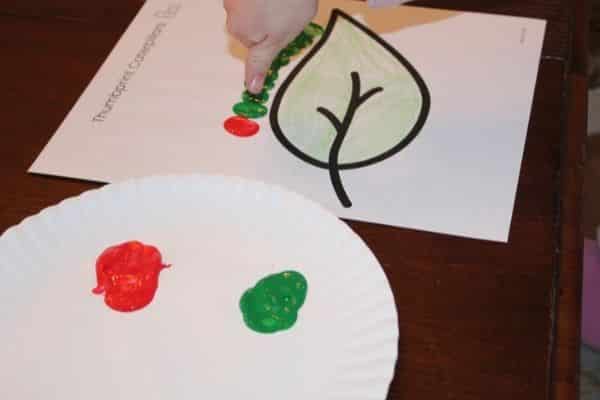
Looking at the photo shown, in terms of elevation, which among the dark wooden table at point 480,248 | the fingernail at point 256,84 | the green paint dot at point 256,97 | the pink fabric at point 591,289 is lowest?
the pink fabric at point 591,289

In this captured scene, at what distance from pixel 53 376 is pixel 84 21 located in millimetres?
457

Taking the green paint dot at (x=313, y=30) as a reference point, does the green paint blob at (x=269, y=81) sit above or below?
below

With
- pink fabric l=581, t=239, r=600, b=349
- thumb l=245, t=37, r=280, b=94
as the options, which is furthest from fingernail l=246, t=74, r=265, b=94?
pink fabric l=581, t=239, r=600, b=349

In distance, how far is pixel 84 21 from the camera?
2.87ft

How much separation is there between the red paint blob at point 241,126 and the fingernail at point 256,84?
0.11 ft

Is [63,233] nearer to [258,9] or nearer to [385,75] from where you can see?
[258,9]

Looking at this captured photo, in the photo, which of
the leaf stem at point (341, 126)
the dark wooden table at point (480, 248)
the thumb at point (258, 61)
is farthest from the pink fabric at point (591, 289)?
the thumb at point (258, 61)

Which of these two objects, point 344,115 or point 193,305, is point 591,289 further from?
point 193,305

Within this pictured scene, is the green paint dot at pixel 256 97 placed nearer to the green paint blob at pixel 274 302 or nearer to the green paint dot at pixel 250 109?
the green paint dot at pixel 250 109

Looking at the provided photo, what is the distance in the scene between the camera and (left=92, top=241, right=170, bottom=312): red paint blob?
57 cm

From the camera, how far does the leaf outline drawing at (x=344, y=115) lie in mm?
703

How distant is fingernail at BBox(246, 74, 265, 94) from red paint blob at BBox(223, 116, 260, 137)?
0.03 metres

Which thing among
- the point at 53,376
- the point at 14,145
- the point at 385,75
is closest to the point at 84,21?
the point at 14,145

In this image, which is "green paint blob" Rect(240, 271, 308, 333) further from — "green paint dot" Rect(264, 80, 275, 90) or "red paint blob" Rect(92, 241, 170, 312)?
"green paint dot" Rect(264, 80, 275, 90)
